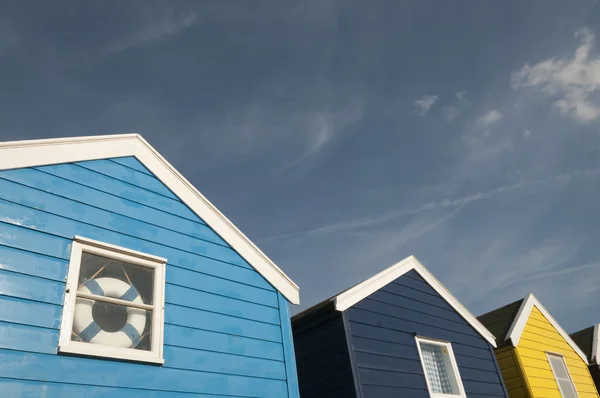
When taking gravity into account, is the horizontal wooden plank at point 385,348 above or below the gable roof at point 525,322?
below

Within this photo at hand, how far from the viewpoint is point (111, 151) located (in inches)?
277

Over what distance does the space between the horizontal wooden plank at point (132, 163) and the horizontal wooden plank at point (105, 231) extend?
0.89 meters

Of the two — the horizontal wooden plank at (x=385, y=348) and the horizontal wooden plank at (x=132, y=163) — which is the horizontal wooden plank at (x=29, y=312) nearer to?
the horizontal wooden plank at (x=132, y=163)

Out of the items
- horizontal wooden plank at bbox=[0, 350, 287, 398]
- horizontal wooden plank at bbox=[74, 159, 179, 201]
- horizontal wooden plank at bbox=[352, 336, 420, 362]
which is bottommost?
horizontal wooden plank at bbox=[0, 350, 287, 398]

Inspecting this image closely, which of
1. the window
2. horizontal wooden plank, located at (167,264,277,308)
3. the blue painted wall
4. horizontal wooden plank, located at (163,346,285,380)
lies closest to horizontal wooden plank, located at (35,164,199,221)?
the blue painted wall

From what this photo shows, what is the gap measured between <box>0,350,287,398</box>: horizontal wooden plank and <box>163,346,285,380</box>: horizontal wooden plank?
7cm

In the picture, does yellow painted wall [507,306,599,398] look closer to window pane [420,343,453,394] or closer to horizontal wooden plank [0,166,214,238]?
window pane [420,343,453,394]

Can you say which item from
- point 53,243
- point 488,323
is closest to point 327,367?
point 53,243

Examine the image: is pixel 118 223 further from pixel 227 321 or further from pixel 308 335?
pixel 308 335

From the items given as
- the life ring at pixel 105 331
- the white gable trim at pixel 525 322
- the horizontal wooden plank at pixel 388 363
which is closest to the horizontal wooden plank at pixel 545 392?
the white gable trim at pixel 525 322

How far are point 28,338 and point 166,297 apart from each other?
5.70 feet

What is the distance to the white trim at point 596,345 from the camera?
16734 mm

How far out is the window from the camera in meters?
14.1

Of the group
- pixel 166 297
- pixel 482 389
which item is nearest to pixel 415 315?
pixel 482 389
